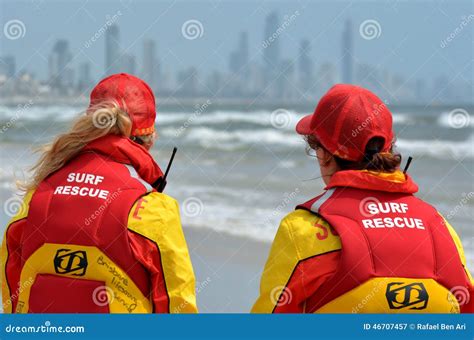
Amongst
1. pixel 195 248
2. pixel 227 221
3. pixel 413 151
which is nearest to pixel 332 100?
pixel 195 248

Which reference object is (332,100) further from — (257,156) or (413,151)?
(413,151)

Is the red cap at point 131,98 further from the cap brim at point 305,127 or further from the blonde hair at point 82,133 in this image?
the cap brim at point 305,127

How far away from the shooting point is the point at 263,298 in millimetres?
2570

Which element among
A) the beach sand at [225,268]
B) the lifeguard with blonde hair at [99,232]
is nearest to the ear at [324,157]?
the lifeguard with blonde hair at [99,232]

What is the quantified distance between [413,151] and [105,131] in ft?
51.1

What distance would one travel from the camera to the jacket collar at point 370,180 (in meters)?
2.56

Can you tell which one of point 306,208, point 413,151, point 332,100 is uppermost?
point 332,100

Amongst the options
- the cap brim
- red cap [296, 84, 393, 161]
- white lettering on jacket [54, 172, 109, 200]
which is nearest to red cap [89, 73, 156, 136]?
white lettering on jacket [54, 172, 109, 200]

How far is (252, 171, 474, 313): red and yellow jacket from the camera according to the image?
8.11 feet

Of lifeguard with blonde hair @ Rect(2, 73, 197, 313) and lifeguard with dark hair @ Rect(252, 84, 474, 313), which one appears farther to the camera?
Answer: lifeguard with blonde hair @ Rect(2, 73, 197, 313)

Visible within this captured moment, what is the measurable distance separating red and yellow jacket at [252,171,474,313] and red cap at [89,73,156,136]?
2.79 ft

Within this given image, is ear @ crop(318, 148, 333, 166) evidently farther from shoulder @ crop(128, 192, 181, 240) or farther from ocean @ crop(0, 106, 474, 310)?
ocean @ crop(0, 106, 474, 310)

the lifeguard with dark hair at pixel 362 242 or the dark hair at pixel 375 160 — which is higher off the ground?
the dark hair at pixel 375 160

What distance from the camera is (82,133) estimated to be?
2979 millimetres
